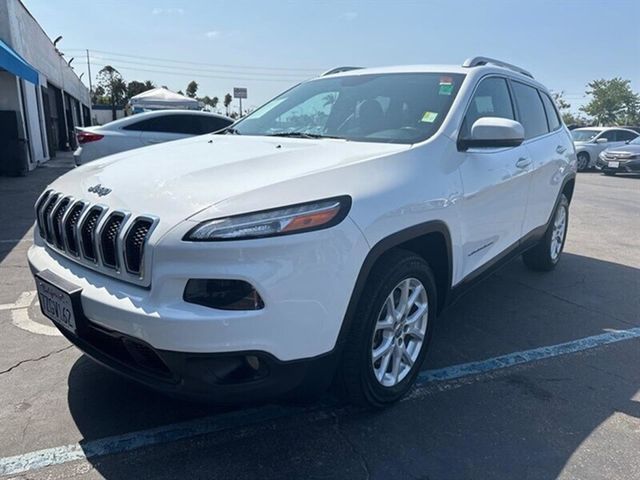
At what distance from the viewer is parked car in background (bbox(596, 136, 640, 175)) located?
17.6 m

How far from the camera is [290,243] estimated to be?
198 cm

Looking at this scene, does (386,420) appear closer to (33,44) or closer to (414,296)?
(414,296)

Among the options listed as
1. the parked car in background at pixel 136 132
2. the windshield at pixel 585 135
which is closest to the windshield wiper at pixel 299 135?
the parked car in background at pixel 136 132

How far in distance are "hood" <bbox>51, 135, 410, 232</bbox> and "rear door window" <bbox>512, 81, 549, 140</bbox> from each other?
6.60 feet

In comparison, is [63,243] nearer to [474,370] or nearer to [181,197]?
[181,197]

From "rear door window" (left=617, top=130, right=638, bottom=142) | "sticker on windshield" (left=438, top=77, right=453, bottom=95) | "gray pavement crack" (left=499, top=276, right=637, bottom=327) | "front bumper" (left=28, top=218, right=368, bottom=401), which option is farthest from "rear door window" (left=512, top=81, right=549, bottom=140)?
"rear door window" (left=617, top=130, right=638, bottom=142)

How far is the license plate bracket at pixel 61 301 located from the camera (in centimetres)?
220

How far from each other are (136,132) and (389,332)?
8.40 metres

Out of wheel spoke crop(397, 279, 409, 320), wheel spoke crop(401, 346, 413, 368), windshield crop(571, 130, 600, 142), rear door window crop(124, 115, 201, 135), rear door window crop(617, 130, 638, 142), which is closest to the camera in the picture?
wheel spoke crop(397, 279, 409, 320)

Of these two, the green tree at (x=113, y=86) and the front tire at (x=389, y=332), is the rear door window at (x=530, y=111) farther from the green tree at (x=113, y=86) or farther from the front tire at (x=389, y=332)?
the green tree at (x=113, y=86)

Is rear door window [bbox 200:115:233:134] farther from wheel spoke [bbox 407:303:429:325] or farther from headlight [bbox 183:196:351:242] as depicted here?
headlight [bbox 183:196:351:242]

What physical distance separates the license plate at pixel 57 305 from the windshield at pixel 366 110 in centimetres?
171

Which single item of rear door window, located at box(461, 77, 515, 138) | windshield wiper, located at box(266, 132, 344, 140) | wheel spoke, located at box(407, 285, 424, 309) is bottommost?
wheel spoke, located at box(407, 285, 424, 309)

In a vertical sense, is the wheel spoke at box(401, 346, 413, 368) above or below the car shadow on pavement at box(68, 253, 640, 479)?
above
